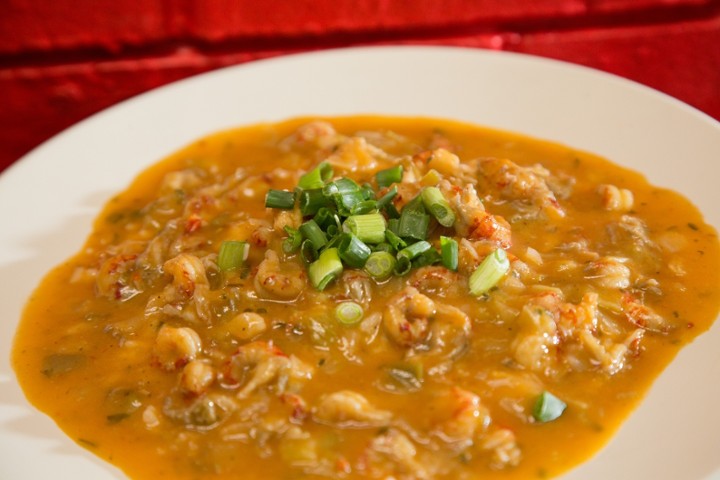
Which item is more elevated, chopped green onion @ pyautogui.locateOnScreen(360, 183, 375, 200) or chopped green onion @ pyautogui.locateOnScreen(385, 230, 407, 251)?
chopped green onion @ pyautogui.locateOnScreen(360, 183, 375, 200)

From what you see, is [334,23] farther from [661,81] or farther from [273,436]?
[273,436]

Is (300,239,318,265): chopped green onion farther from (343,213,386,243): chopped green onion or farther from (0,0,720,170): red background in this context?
(0,0,720,170): red background

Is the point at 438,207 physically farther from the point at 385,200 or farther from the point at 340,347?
the point at 340,347

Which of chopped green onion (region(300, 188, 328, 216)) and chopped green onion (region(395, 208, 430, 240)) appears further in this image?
chopped green onion (region(300, 188, 328, 216))

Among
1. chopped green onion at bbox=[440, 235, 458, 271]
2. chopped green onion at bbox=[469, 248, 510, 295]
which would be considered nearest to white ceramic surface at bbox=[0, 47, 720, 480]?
chopped green onion at bbox=[469, 248, 510, 295]

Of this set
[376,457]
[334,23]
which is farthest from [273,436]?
[334,23]

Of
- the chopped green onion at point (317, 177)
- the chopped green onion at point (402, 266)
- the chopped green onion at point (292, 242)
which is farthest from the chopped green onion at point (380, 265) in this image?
the chopped green onion at point (317, 177)
